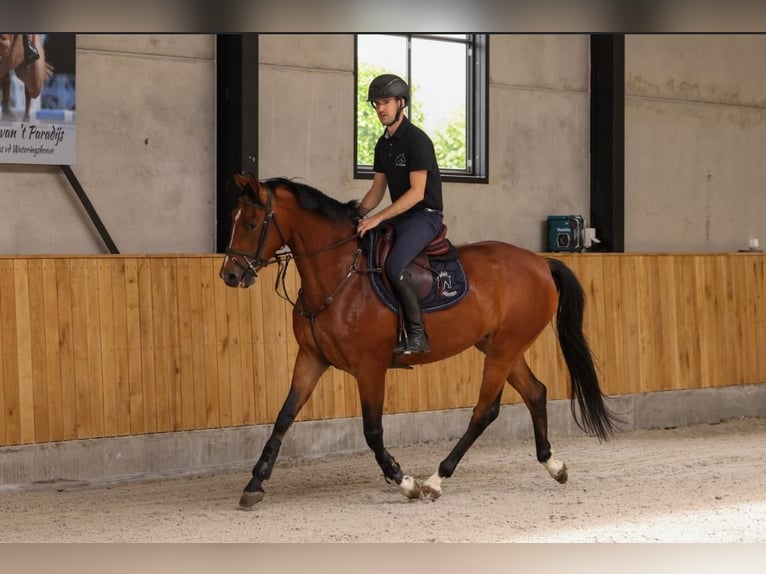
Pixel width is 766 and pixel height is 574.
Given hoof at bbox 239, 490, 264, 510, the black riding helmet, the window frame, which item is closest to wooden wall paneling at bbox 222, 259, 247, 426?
hoof at bbox 239, 490, 264, 510

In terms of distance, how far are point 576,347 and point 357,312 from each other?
5.25 feet

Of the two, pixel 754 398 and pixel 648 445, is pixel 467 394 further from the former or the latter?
pixel 754 398

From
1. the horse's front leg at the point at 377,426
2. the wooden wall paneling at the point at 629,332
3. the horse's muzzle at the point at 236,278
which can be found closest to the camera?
the horse's muzzle at the point at 236,278

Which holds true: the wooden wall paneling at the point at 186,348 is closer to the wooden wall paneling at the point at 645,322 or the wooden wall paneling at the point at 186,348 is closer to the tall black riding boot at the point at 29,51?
the tall black riding boot at the point at 29,51

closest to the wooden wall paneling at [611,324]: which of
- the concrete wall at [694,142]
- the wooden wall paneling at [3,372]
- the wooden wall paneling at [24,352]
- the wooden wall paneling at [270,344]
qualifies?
the concrete wall at [694,142]

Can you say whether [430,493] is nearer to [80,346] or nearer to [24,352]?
[80,346]

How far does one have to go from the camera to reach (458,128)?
33.2 ft

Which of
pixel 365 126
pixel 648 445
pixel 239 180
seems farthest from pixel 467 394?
pixel 239 180

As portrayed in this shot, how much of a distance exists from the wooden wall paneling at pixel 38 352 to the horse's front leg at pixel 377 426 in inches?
78.3

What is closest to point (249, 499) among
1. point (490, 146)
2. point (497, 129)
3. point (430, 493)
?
point (430, 493)

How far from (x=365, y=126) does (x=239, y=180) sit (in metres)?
3.47

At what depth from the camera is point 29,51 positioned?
7.67 m

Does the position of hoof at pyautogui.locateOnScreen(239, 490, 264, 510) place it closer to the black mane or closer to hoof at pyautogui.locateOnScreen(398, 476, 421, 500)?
hoof at pyautogui.locateOnScreen(398, 476, 421, 500)

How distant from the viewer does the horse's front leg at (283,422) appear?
6285mm
